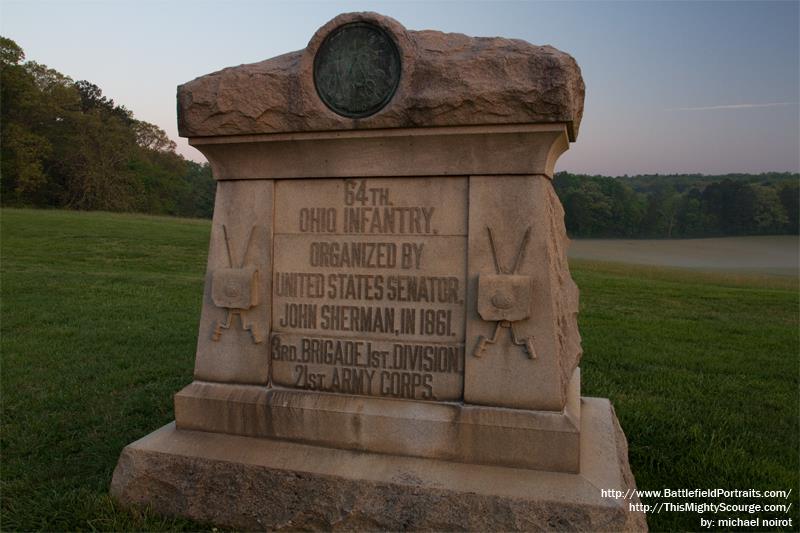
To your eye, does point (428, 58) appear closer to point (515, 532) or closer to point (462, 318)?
point (462, 318)

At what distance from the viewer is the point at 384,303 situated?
3.53 metres

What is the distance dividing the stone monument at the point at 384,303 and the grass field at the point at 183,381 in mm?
601

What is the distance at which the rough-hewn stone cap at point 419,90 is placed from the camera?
10.2 feet

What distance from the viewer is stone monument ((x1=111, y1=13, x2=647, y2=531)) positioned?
317 centimetres

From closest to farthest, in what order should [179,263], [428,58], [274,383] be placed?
[428,58] < [274,383] < [179,263]

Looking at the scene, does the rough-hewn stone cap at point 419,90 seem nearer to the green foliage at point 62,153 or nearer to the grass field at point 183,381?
the grass field at point 183,381

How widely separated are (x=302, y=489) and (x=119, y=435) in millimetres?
2006

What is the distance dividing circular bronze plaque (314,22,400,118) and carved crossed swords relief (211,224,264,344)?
3.06ft

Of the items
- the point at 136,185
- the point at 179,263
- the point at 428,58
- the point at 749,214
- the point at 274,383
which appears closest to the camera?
the point at 428,58

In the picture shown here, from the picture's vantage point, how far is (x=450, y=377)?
11.2 feet

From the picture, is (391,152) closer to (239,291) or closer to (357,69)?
(357,69)

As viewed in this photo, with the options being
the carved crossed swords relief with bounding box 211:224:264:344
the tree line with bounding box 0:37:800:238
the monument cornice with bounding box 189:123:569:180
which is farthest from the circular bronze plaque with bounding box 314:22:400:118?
the tree line with bounding box 0:37:800:238

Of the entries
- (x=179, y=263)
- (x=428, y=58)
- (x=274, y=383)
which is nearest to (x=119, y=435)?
(x=274, y=383)

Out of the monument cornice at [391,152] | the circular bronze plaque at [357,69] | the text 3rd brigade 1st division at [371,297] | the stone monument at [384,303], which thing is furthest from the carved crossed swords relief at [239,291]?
the circular bronze plaque at [357,69]
